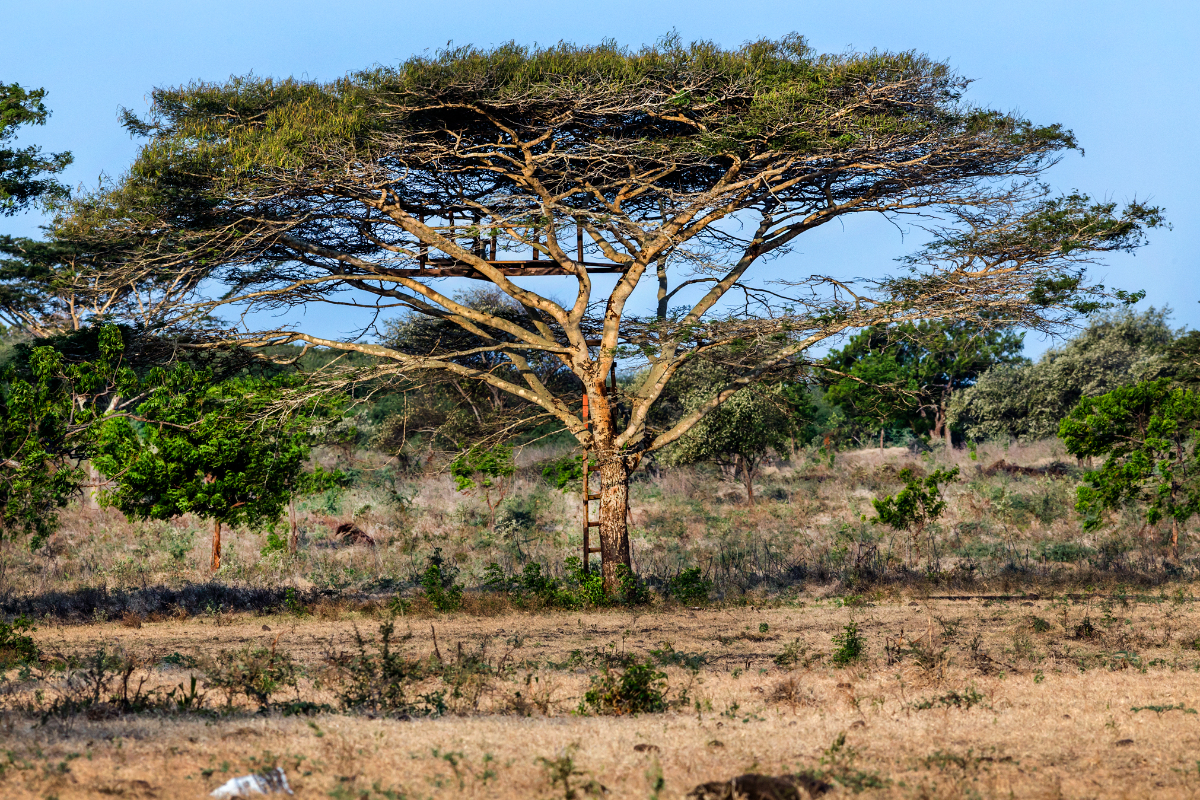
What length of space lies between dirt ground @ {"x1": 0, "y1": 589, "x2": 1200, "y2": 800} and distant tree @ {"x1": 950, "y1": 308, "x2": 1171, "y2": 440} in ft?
107

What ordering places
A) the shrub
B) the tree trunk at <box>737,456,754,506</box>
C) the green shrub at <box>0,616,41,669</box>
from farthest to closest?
the tree trunk at <box>737,456,754,506</box>
the green shrub at <box>0,616,41,669</box>
the shrub

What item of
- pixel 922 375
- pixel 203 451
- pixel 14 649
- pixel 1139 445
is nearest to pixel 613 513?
pixel 203 451

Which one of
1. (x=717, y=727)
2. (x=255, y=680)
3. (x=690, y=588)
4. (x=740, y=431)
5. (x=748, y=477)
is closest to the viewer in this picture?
(x=717, y=727)

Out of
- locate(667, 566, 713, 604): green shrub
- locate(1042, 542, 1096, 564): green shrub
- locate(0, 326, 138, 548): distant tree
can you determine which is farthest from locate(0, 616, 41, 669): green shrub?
locate(1042, 542, 1096, 564): green shrub

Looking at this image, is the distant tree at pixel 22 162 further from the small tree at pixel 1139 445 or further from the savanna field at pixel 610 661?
the small tree at pixel 1139 445

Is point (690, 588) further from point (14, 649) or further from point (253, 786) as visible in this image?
point (253, 786)

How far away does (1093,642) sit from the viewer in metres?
11.9

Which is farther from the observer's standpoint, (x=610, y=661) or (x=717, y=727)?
(x=610, y=661)

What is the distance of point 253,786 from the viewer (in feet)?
16.9

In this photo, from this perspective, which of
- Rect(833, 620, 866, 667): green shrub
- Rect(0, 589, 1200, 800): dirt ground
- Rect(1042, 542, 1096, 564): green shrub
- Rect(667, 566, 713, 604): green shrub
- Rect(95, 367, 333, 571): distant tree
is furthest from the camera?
Rect(1042, 542, 1096, 564): green shrub

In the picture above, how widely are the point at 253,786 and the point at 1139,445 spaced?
19.3m

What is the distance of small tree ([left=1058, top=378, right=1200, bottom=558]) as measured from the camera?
19.3 m

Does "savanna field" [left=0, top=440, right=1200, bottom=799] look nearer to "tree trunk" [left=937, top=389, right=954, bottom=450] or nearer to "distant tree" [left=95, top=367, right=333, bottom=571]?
"distant tree" [left=95, top=367, right=333, bottom=571]

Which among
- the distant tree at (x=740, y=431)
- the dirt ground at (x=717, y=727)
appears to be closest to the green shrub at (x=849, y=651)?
the dirt ground at (x=717, y=727)
